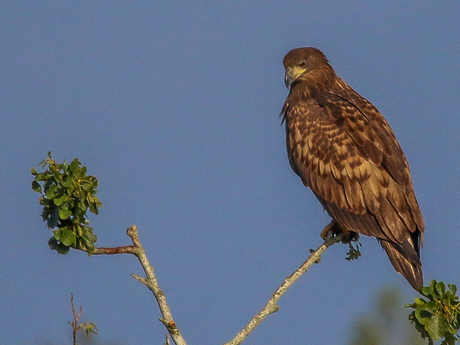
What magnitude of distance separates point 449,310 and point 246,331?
1266 millimetres

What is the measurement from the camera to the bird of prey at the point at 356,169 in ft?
24.4

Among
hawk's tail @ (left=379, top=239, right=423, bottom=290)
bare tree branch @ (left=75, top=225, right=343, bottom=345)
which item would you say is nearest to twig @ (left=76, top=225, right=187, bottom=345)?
bare tree branch @ (left=75, top=225, right=343, bottom=345)

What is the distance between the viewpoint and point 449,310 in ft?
15.8

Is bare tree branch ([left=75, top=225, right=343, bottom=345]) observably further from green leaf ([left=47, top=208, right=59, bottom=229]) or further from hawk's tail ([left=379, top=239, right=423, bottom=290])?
hawk's tail ([left=379, top=239, right=423, bottom=290])

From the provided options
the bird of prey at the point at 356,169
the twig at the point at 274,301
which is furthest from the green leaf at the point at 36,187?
the bird of prey at the point at 356,169

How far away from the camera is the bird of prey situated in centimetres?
744

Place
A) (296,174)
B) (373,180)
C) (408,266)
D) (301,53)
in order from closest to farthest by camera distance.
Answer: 1. (408,266)
2. (373,180)
3. (296,174)
4. (301,53)

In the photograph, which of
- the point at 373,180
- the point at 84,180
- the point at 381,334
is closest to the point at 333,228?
the point at 373,180

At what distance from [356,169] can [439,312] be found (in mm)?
3086

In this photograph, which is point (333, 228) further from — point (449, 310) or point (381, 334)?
point (381, 334)

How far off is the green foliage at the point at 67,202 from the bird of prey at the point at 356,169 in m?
3.39

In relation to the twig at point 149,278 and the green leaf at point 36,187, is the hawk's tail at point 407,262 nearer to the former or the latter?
the twig at point 149,278

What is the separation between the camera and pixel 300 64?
9.01m

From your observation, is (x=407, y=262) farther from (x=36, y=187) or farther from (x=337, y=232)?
(x=36, y=187)
